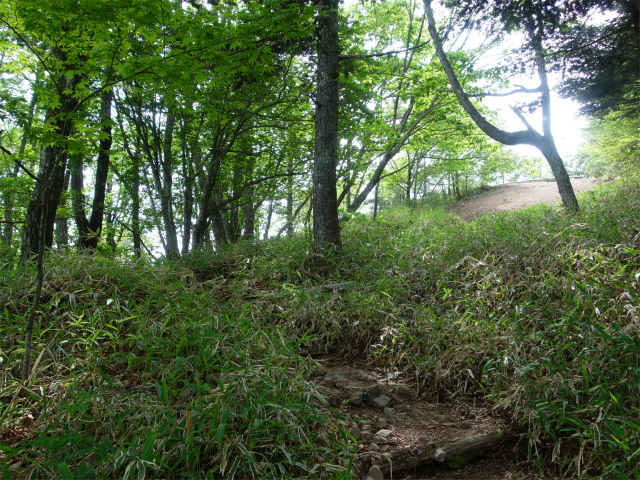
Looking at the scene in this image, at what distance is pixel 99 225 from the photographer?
19.3ft

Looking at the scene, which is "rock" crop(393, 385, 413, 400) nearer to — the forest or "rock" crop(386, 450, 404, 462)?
the forest

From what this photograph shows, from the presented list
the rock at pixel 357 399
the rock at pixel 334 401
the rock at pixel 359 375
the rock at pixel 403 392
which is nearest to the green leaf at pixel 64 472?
the rock at pixel 334 401

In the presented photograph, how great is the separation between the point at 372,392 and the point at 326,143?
3.79m

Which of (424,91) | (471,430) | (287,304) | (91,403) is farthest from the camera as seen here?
(424,91)

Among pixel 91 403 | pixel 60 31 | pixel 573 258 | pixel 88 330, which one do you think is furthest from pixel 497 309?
pixel 60 31

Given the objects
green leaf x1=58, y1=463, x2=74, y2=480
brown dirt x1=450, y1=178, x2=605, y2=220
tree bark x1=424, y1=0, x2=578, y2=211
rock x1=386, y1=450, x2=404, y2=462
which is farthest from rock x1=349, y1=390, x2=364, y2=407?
brown dirt x1=450, y1=178, x2=605, y2=220

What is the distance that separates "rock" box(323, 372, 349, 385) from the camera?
8.88ft

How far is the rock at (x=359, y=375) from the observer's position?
9.24 feet

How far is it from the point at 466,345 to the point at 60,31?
3.94 meters

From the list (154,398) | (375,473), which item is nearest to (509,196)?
(375,473)

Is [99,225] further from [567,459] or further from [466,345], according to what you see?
[567,459]

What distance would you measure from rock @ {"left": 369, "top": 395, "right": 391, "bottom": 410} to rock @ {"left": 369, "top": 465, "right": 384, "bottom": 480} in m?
0.65

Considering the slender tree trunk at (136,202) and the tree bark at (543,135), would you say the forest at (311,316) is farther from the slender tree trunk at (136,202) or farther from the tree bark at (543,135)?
the slender tree trunk at (136,202)

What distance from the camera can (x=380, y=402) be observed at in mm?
2479
